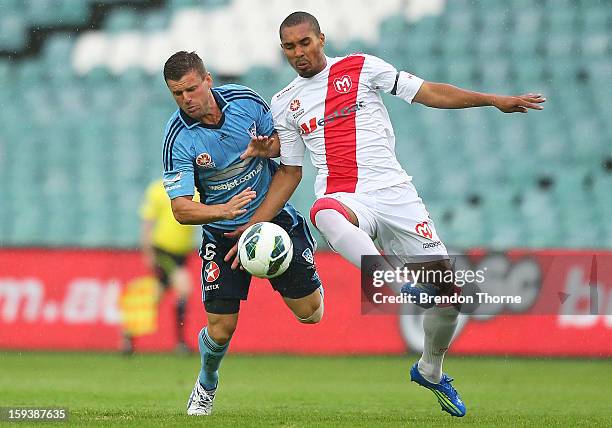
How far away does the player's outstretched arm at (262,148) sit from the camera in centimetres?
672

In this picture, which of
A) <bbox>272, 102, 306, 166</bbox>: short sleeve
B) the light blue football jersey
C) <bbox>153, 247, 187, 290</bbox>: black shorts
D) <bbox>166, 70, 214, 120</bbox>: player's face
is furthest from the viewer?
<bbox>153, 247, 187, 290</bbox>: black shorts

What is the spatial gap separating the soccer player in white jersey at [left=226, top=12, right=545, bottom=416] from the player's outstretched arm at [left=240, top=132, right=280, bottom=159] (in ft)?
0.04

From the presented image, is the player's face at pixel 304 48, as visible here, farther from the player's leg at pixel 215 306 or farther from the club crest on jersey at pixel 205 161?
the player's leg at pixel 215 306

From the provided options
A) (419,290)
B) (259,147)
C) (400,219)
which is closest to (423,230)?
(400,219)

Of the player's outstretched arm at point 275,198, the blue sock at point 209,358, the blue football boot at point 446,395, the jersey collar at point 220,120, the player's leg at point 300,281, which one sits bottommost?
the blue football boot at point 446,395

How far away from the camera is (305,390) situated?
884cm

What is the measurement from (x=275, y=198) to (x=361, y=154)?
59 cm

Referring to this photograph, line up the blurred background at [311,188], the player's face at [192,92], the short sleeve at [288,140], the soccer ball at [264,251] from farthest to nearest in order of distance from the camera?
1. the blurred background at [311,188]
2. the short sleeve at [288,140]
3. the soccer ball at [264,251]
4. the player's face at [192,92]

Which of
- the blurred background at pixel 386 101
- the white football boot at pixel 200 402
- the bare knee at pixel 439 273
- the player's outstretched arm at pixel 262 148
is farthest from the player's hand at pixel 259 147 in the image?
the blurred background at pixel 386 101

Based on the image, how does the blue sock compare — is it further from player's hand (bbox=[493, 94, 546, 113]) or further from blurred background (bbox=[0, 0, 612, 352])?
blurred background (bbox=[0, 0, 612, 352])

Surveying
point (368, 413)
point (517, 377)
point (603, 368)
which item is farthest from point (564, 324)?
point (368, 413)

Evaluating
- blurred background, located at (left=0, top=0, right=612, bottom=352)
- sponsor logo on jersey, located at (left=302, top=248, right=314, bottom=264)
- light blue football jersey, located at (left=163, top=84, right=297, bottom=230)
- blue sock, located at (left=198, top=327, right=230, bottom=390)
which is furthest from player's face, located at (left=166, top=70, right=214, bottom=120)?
blurred background, located at (left=0, top=0, right=612, bottom=352)

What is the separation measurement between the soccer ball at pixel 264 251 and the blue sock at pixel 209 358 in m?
0.63

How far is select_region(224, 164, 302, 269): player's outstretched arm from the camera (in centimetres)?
689
